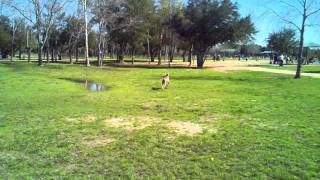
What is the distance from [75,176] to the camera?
6758 millimetres

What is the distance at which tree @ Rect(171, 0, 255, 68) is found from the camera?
2028 inches

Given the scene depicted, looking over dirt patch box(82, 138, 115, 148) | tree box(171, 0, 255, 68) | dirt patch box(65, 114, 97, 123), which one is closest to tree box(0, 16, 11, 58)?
tree box(171, 0, 255, 68)

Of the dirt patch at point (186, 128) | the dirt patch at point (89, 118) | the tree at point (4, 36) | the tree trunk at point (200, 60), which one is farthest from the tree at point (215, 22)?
the dirt patch at point (186, 128)

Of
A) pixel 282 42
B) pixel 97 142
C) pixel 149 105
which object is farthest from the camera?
pixel 282 42

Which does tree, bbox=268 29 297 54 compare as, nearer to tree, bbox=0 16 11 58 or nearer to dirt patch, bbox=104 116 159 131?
tree, bbox=0 16 11 58

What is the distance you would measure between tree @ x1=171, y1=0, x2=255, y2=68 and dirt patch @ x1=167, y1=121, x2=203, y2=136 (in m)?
41.7

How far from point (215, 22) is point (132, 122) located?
138ft

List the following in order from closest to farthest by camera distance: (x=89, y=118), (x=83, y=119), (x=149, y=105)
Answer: (x=83, y=119) → (x=89, y=118) → (x=149, y=105)

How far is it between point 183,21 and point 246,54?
89.4 metres

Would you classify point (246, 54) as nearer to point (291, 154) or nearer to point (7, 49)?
point (7, 49)

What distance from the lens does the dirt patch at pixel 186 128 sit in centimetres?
992

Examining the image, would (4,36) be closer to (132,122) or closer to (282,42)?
(282,42)

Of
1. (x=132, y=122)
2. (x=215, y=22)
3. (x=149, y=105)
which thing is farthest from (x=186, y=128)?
(x=215, y=22)

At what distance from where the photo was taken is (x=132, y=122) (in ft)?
37.1
